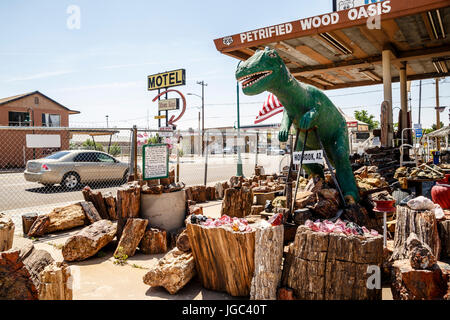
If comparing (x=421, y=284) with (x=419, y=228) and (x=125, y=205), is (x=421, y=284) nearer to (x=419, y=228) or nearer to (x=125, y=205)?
(x=419, y=228)

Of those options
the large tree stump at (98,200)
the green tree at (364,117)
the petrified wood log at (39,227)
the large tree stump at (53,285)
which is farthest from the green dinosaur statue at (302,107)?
the green tree at (364,117)

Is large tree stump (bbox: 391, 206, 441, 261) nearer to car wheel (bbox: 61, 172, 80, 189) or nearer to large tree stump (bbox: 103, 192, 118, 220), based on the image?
large tree stump (bbox: 103, 192, 118, 220)

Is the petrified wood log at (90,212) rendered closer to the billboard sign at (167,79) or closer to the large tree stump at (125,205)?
the large tree stump at (125,205)

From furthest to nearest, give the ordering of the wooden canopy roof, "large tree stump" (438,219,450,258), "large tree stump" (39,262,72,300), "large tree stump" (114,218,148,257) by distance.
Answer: the wooden canopy roof
"large tree stump" (114,218,148,257)
"large tree stump" (438,219,450,258)
"large tree stump" (39,262,72,300)

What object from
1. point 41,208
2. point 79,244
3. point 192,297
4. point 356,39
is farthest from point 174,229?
point 356,39

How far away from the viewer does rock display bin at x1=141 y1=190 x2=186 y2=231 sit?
4.47 metres

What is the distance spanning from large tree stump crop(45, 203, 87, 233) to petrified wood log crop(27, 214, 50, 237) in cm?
8

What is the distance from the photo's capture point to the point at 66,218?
505 centimetres

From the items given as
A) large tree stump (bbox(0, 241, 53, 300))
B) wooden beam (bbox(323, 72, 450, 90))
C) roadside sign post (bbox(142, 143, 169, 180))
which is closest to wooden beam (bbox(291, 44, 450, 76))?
wooden beam (bbox(323, 72, 450, 90))

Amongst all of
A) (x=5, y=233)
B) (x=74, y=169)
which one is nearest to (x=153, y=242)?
(x=5, y=233)

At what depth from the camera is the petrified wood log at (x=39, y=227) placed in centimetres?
471

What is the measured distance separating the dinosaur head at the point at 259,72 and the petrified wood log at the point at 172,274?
215 cm
